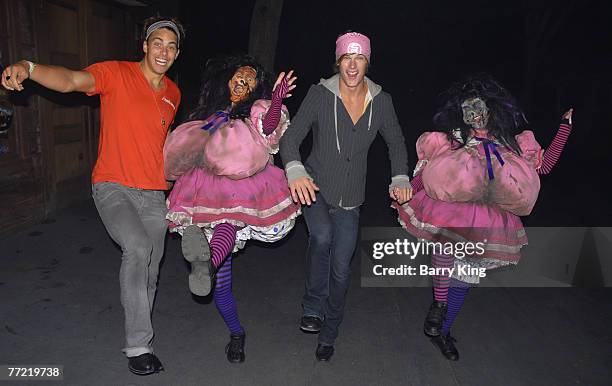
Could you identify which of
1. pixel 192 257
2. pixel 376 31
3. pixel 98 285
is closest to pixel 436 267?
pixel 192 257

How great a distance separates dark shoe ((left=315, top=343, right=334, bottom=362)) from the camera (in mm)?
3996

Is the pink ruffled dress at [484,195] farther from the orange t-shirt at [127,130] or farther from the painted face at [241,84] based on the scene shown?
the orange t-shirt at [127,130]

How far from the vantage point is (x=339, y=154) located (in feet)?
12.7

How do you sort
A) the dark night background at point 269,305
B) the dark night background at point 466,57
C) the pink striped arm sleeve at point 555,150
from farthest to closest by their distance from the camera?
the dark night background at point 466,57 → the pink striped arm sleeve at point 555,150 → the dark night background at point 269,305

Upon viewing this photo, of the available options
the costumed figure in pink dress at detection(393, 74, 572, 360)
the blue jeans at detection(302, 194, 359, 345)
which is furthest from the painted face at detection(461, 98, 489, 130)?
the blue jeans at detection(302, 194, 359, 345)

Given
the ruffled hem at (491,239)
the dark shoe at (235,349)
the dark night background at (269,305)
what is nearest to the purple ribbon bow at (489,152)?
the ruffled hem at (491,239)

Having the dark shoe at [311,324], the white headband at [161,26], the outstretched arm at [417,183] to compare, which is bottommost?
the dark shoe at [311,324]

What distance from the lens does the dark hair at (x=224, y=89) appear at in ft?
13.0

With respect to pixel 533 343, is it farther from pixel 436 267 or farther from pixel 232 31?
pixel 232 31

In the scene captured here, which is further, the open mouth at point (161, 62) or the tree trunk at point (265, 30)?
the tree trunk at point (265, 30)

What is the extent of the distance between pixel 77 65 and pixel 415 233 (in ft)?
20.7

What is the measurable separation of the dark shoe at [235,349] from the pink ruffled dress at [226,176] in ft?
2.66

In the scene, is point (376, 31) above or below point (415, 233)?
above

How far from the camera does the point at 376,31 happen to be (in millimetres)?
35625
